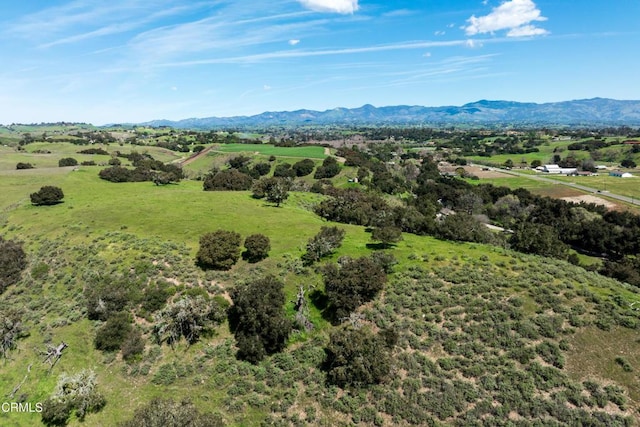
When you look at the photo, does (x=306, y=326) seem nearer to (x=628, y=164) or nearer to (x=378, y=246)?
(x=378, y=246)

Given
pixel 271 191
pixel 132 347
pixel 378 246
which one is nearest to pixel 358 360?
pixel 378 246

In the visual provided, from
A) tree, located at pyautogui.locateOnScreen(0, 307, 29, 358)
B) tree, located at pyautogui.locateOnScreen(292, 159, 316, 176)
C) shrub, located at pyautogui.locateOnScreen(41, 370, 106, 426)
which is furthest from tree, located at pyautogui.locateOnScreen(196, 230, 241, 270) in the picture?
tree, located at pyautogui.locateOnScreen(292, 159, 316, 176)

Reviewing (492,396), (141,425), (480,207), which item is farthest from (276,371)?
(480,207)

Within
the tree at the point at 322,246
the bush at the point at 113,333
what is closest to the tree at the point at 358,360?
the tree at the point at 322,246

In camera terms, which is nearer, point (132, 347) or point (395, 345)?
point (395, 345)

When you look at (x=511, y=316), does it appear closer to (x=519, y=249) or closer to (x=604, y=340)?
(x=604, y=340)

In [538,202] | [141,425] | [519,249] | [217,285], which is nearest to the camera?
[141,425]

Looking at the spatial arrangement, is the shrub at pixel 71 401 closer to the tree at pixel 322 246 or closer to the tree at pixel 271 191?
the tree at pixel 322 246
